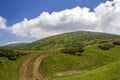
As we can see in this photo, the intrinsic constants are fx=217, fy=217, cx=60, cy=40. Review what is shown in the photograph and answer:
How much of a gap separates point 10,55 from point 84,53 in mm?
23224

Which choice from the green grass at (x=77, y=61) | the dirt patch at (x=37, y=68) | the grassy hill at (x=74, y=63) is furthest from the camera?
the green grass at (x=77, y=61)

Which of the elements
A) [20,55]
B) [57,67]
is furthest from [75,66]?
[20,55]

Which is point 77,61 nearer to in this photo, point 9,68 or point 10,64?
point 10,64

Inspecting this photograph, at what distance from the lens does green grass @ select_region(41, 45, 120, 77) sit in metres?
55.0

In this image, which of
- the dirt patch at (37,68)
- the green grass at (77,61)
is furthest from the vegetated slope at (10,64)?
the green grass at (77,61)

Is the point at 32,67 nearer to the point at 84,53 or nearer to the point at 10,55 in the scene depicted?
the point at 10,55

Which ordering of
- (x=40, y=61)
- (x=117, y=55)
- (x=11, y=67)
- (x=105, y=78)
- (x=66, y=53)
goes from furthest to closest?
1. (x=117, y=55)
2. (x=66, y=53)
3. (x=40, y=61)
4. (x=11, y=67)
5. (x=105, y=78)

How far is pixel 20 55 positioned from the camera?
61.8 metres

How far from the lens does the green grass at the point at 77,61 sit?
180 ft

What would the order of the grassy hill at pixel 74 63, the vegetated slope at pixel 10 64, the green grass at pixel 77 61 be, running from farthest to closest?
the green grass at pixel 77 61
the vegetated slope at pixel 10 64
the grassy hill at pixel 74 63

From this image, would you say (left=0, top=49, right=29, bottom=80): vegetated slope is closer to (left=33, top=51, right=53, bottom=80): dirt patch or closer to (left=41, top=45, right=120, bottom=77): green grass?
(left=33, top=51, right=53, bottom=80): dirt patch

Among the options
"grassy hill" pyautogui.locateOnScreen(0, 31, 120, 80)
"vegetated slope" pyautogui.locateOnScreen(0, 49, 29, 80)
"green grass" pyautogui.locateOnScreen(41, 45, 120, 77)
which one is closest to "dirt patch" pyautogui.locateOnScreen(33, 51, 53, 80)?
"grassy hill" pyautogui.locateOnScreen(0, 31, 120, 80)

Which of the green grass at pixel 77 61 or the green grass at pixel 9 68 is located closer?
the green grass at pixel 9 68

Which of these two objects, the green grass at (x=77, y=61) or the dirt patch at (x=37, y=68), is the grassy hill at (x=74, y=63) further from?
the dirt patch at (x=37, y=68)
